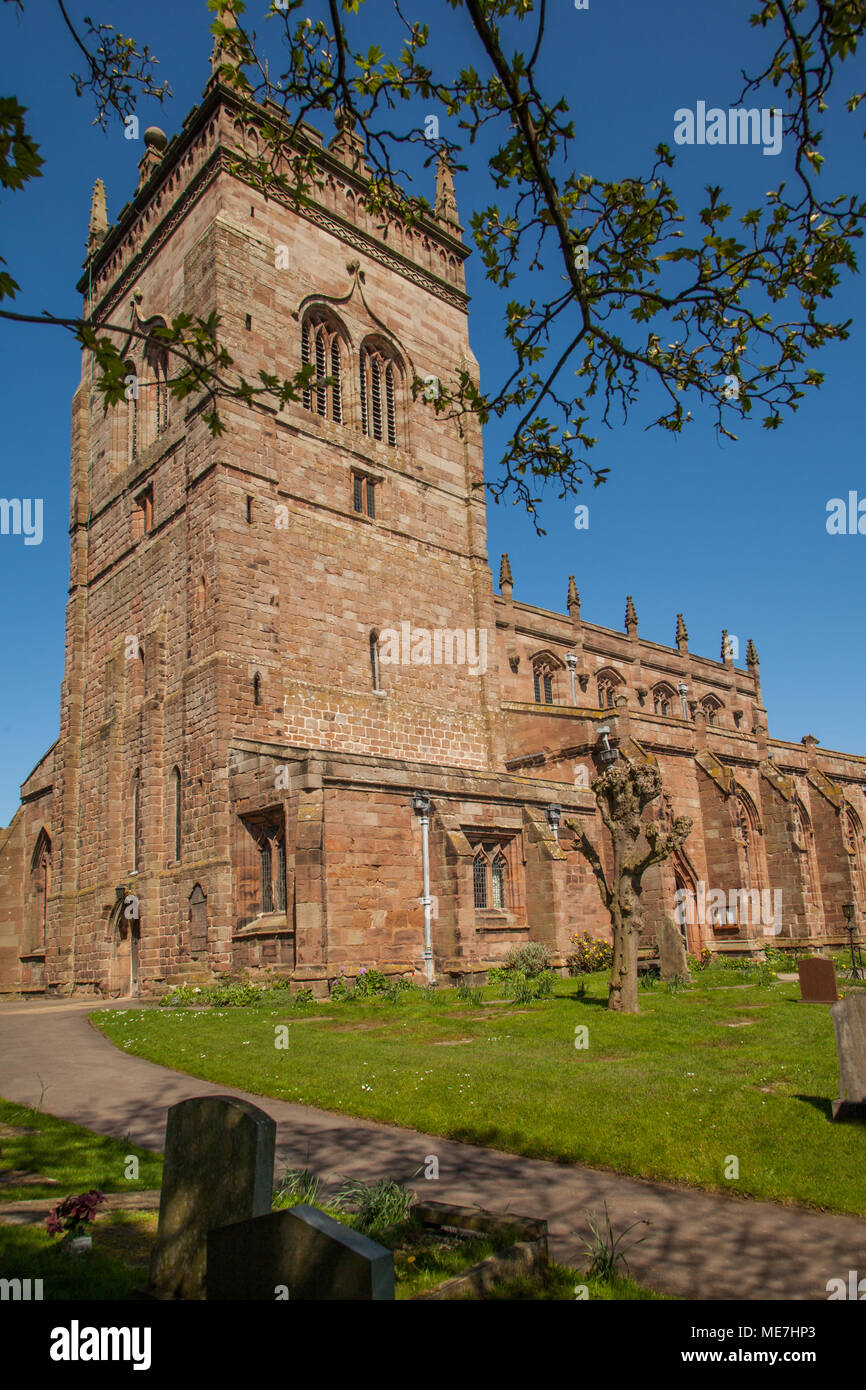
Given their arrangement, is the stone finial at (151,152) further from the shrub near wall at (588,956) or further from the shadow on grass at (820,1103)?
the shadow on grass at (820,1103)

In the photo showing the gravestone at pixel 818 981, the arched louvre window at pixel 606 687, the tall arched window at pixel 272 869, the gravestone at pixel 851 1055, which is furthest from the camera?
the arched louvre window at pixel 606 687

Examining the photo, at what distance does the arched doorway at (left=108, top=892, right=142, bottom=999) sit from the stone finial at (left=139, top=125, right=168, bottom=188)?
2406 cm

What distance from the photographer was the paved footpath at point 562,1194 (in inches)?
199

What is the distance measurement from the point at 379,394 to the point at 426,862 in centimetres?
1688

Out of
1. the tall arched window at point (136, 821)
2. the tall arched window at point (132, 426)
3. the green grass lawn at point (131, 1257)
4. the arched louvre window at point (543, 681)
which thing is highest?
the tall arched window at point (132, 426)

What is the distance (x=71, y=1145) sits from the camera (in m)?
7.41

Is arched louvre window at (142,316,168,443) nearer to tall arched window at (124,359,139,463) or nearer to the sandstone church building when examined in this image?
the sandstone church building

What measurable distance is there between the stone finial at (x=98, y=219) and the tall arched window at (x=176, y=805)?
69.7ft

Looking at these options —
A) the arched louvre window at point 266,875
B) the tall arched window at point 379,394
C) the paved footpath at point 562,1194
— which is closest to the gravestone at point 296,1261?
the paved footpath at point 562,1194

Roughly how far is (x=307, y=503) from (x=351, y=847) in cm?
1120

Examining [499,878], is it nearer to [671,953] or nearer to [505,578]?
[671,953]

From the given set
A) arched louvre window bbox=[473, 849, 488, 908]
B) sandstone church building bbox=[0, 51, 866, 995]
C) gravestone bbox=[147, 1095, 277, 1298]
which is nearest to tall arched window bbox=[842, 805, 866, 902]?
sandstone church building bbox=[0, 51, 866, 995]
